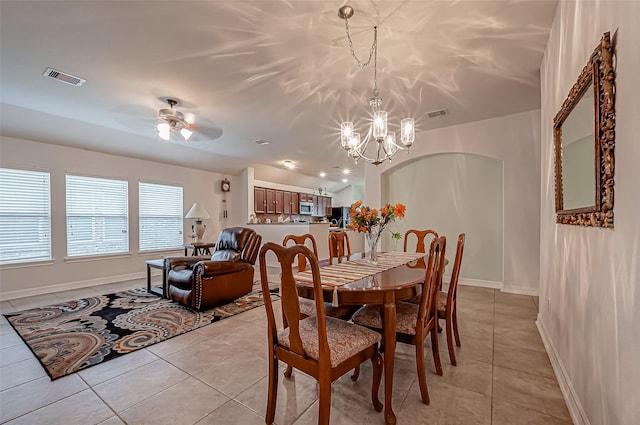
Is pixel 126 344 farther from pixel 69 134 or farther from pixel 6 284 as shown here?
pixel 69 134

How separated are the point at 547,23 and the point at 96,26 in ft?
11.9

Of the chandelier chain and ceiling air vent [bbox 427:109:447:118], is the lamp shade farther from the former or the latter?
ceiling air vent [bbox 427:109:447:118]

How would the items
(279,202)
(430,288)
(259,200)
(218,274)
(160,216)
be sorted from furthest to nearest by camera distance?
(279,202) < (259,200) < (160,216) < (218,274) < (430,288)

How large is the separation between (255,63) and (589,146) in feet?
8.94

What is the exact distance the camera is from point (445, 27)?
2.36m

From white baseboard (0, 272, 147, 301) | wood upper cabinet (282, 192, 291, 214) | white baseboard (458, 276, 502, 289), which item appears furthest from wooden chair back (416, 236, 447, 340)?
wood upper cabinet (282, 192, 291, 214)

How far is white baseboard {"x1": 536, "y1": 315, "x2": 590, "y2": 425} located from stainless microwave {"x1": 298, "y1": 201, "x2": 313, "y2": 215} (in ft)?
A: 24.7

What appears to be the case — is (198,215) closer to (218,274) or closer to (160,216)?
(160,216)

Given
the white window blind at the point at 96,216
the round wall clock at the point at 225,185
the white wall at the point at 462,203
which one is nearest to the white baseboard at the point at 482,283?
the white wall at the point at 462,203

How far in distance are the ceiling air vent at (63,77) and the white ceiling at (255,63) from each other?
0.20ft

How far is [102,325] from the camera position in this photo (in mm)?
3164

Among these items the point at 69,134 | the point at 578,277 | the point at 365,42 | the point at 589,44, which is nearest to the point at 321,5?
the point at 365,42

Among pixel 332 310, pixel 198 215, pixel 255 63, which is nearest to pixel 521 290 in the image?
pixel 332 310

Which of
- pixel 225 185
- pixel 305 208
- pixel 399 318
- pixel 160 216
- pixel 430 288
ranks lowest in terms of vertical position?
pixel 399 318
